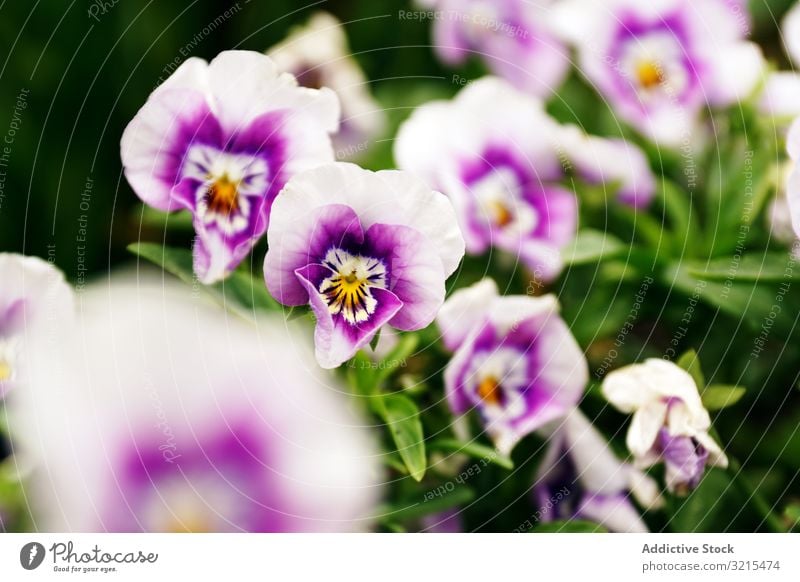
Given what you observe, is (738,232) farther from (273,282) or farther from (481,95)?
(273,282)

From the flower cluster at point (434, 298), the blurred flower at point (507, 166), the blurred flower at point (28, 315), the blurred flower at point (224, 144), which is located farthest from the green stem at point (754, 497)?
the blurred flower at point (28, 315)

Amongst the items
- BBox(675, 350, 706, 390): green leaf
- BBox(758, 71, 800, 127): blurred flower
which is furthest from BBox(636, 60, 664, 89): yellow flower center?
BBox(675, 350, 706, 390): green leaf

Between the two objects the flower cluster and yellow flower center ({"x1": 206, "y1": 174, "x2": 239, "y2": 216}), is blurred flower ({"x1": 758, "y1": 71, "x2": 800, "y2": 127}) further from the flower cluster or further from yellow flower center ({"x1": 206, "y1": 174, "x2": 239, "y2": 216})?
yellow flower center ({"x1": 206, "y1": 174, "x2": 239, "y2": 216})

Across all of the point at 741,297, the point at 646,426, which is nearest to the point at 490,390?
the point at 646,426

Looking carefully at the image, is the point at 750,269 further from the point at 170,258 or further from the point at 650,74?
the point at 170,258

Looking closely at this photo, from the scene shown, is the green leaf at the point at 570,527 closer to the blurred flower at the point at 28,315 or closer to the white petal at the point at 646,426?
the white petal at the point at 646,426
